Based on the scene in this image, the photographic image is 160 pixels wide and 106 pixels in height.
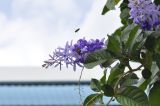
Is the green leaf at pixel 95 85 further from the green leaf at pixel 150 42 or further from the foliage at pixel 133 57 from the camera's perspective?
the green leaf at pixel 150 42

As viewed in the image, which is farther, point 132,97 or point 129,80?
point 129,80

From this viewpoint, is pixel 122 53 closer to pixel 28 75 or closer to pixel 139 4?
pixel 139 4

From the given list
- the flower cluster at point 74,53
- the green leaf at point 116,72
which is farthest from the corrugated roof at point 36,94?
the flower cluster at point 74,53

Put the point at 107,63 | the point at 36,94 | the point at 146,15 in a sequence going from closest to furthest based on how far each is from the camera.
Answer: the point at 146,15, the point at 107,63, the point at 36,94

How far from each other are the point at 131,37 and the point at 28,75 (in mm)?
19540

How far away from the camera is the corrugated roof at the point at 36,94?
69.4 feet

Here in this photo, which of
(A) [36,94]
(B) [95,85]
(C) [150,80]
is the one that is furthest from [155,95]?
(A) [36,94]

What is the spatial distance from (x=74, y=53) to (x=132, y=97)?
0.52ft

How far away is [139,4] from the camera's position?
3.59 ft

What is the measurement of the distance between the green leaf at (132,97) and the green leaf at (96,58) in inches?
2.9

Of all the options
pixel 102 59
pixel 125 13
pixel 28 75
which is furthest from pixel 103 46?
pixel 28 75

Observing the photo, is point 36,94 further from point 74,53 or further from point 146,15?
Result: point 146,15

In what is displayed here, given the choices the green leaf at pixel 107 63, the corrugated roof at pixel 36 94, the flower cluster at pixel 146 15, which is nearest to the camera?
the flower cluster at pixel 146 15

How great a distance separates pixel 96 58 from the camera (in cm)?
113
